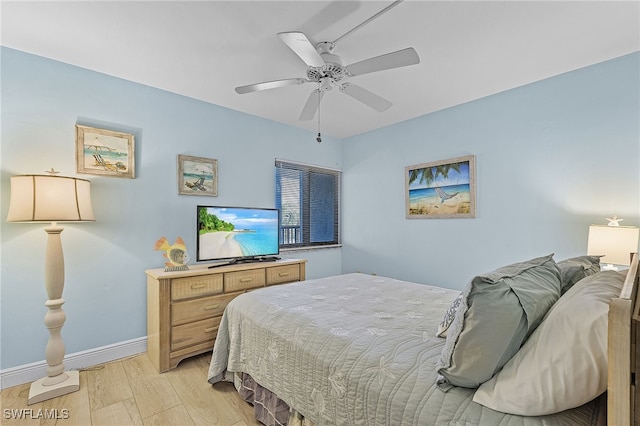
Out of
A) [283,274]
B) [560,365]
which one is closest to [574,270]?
[560,365]

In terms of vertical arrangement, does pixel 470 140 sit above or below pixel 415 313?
above

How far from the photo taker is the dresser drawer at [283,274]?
3.06 m

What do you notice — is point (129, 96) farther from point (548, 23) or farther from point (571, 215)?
point (571, 215)

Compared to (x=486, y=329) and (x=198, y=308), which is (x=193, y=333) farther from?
(x=486, y=329)

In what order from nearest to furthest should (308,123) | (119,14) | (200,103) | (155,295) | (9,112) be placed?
(119,14)
(9,112)
(155,295)
(200,103)
(308,123)

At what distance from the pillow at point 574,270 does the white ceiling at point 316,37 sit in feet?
5.14

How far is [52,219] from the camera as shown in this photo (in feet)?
6.61

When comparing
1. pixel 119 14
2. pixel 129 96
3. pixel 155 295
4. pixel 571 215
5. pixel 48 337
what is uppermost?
pixel 119 14

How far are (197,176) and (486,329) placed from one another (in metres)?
2.95

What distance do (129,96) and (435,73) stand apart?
280cm

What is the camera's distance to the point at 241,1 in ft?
5.83

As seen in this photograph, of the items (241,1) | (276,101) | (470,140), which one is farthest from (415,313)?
(276,101)

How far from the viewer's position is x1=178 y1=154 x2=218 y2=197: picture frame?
303cm

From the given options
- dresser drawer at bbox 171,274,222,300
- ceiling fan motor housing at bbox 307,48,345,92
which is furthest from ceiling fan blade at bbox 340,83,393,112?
dresser drawer at bbox 171,274,222,300
